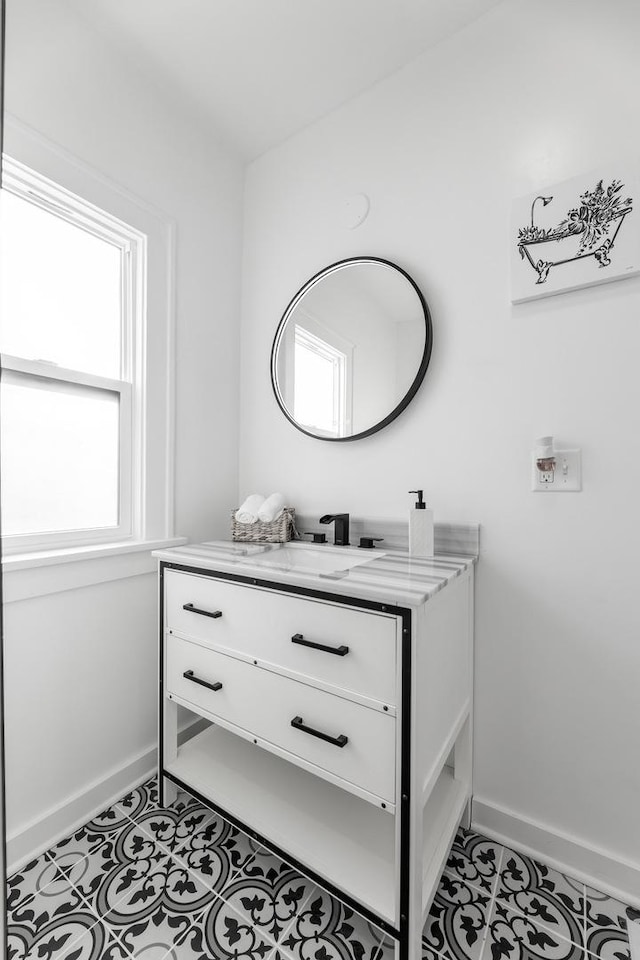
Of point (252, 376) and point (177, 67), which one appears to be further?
point (252, 376)

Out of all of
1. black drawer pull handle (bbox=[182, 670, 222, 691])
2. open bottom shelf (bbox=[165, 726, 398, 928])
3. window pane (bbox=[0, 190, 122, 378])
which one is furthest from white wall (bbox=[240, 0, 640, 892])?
window pane (bbox=[0, 190, 122, 378])

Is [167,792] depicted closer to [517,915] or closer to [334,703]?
[334,703]

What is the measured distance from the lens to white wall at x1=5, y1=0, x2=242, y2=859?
55.2 inches

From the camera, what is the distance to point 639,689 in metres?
1.27

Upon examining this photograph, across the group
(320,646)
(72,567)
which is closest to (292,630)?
(320,646)

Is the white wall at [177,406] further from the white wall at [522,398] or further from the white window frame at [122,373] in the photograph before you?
the white wall at [522,398]

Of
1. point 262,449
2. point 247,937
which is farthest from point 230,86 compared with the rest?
point 247,937

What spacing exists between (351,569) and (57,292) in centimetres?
128

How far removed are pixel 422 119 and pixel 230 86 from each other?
0.72 metres

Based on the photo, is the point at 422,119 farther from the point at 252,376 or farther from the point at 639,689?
the point at 639,689

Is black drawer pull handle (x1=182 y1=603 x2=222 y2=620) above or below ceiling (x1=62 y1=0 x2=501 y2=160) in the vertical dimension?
below

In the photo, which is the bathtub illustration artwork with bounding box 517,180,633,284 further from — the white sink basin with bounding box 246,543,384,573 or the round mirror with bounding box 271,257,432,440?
the white sink basin with bounding box 246,543,384,573

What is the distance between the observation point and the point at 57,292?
5.09 ft

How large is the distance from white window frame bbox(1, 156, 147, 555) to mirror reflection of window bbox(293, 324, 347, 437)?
582 mm
